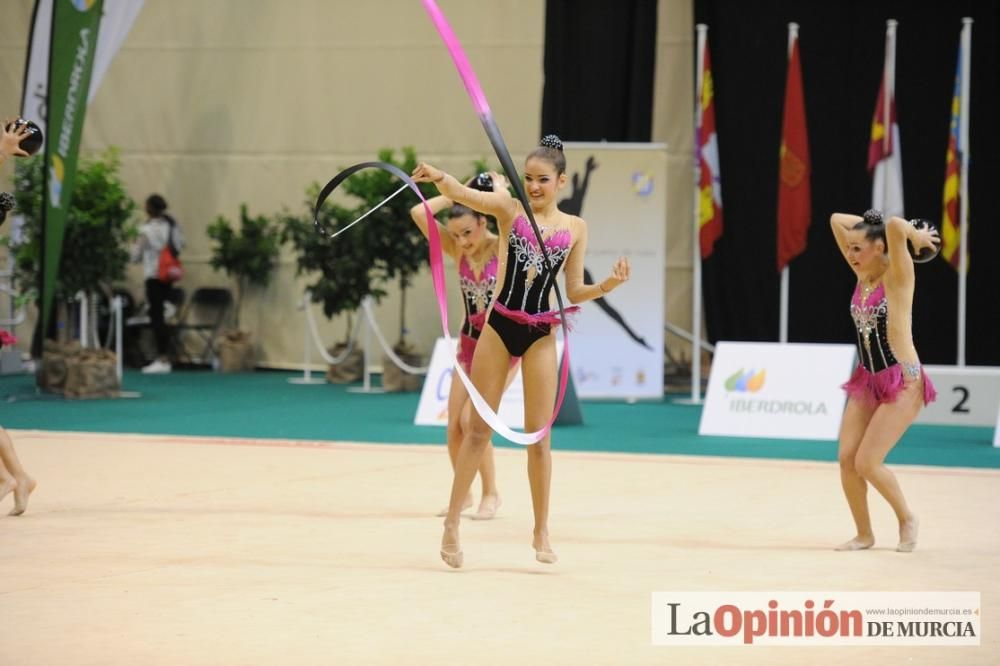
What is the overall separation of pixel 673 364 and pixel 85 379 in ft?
20.8

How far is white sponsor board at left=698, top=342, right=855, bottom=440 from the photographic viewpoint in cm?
1132

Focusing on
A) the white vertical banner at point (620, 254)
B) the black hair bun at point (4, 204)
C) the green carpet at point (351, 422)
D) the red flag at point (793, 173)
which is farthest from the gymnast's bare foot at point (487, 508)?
the red flag at point (793, 173)

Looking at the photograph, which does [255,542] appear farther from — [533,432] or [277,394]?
[277,394]

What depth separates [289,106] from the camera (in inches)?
698

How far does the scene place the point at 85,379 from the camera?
13953 mm

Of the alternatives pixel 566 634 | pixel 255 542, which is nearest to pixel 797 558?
pixel 566 634

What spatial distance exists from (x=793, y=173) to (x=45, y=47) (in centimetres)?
750

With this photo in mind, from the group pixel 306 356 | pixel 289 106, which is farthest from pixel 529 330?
pixel 289 106

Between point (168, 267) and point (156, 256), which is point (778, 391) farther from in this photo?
point (156, 256)

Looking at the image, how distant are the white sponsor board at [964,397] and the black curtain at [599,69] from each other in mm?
4590

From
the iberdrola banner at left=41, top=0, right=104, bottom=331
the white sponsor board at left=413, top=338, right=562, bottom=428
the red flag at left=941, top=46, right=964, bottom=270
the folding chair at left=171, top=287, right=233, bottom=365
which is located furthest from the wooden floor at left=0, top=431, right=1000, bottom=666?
the folding chair at left=171, top=287, right=233, bottom=365

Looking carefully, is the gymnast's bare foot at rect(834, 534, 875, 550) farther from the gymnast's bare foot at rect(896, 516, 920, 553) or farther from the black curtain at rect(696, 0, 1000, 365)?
the black curtain at rect(696, 0, 1000, 365)

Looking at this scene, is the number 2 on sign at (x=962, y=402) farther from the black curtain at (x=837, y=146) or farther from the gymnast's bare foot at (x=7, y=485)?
the gymnast's bare foot at (x=7, y=485)

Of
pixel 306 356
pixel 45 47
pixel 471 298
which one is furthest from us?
pixel 306 356
